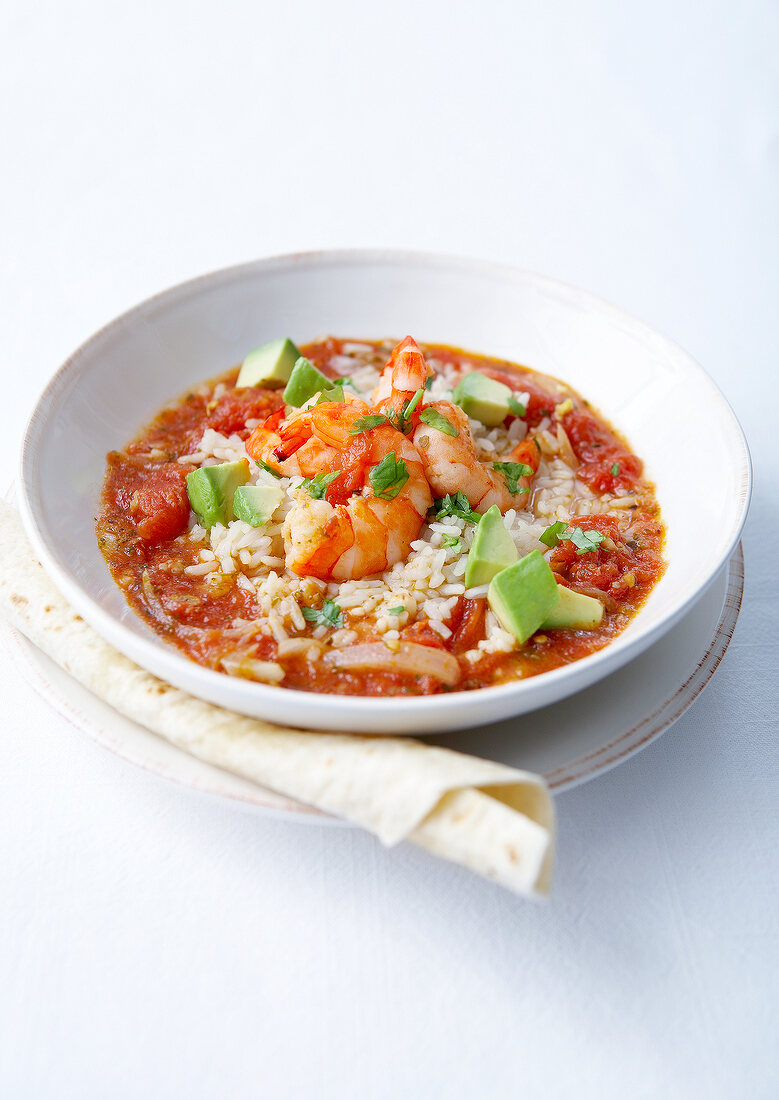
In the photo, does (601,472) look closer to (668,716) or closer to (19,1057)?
(668,716)

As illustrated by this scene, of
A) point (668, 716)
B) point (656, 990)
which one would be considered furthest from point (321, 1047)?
point (668, 716)

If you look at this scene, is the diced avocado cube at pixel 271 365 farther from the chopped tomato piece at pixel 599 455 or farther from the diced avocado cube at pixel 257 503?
the chopped tomato piece at pixel 599 455

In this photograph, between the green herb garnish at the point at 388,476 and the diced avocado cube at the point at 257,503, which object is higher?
the green herb garnish at the point at 388,476

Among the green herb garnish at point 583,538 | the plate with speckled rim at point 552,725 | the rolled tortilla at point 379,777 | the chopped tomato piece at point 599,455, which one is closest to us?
the rolled tortilla at point 379,777

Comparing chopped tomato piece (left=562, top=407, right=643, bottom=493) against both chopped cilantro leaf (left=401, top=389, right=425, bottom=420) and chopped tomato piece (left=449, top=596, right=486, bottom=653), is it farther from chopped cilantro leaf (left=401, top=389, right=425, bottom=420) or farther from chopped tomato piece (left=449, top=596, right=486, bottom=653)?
chopped tomato piece (left=449, top=596, right=486, bottom=653)

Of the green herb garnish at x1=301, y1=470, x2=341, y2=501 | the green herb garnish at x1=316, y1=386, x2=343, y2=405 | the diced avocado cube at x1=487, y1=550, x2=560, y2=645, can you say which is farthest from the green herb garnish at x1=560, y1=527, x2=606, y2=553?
the green herb garnish at x1=316, y1=386, x2=343, y2=405

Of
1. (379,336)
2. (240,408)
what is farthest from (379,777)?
(379,336)

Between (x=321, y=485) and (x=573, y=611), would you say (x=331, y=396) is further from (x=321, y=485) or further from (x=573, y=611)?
(x=573, y=611)

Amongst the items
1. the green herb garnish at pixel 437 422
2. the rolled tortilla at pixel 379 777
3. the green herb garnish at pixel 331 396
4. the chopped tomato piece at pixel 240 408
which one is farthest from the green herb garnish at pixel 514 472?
the rolled tortilla at pixel 379 777
